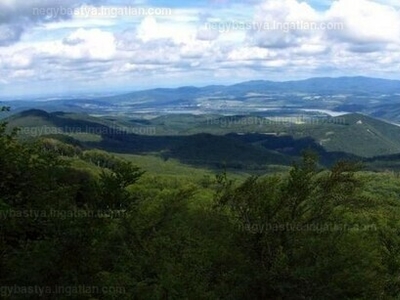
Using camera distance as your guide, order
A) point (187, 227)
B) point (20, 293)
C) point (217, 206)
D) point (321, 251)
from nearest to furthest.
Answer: point (20, 293), point (321, 251), point (217, 206), point (187, 227)

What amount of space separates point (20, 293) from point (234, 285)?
32.5ft

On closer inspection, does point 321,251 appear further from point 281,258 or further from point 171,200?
point 171,200

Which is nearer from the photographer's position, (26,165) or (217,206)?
(26,165)

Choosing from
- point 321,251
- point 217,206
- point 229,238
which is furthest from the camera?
point 217,206

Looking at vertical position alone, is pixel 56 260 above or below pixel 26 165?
below

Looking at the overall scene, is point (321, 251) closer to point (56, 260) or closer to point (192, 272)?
point (192, 272)

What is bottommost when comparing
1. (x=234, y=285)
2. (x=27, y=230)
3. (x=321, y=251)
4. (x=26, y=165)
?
(x=234, y=285)

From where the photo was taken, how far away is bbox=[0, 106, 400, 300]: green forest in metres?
17.1

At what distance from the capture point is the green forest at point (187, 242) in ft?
56.2

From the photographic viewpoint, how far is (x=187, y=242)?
26.2 metres

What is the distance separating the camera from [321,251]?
21.8 metres

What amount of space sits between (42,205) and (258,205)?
10.2 m

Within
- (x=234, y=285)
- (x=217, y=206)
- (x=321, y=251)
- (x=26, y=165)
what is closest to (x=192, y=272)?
(x=234, y=285)

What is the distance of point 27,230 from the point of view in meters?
18.7
